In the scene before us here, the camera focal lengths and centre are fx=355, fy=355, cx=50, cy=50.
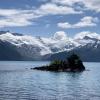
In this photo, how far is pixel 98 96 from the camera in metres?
101

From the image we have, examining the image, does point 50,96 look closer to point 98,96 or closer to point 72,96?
point 72,96

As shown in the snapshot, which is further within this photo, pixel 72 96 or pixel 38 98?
pixel 72 96

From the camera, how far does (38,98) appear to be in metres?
93.9

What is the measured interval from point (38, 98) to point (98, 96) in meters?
18.2

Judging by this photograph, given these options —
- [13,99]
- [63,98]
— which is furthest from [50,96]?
[13,99]

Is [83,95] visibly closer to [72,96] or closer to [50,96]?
[72,96]

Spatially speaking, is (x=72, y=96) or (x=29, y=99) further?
(x=72, y=96)

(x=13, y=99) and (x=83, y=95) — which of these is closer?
(x=13, y=99)

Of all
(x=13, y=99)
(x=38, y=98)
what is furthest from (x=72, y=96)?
(x=13, y=99)

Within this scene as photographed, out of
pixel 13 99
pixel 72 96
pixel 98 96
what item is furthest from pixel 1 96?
pixel 98 96

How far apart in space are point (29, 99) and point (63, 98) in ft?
30.8

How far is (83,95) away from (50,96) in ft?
34.0

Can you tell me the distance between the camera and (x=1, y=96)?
318 ft

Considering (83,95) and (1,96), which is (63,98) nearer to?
(83,95)
